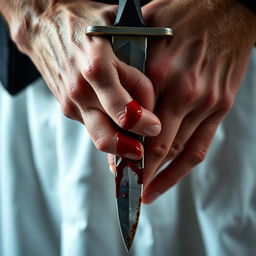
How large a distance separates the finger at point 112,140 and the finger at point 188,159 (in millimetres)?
Result: 127

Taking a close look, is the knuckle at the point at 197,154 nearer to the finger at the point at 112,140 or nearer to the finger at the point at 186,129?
the finger at the point at 186,129

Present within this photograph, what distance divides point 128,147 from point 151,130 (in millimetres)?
31

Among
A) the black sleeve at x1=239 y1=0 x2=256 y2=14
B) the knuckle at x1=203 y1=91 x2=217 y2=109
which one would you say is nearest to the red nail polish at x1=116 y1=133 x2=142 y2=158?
the knuckle at x1=203 y1=91 x2=217 y2=109

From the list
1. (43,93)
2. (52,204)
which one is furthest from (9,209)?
(43,93)

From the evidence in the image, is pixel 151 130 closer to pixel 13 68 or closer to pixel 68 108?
pixel 68 108

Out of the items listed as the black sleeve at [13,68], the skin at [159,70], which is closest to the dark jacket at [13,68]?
the black sleeve at [13,68]

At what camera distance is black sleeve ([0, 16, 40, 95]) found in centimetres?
69

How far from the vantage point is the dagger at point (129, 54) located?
46 centimetres

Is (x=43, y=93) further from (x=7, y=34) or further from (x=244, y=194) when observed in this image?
(x=244, y=194)

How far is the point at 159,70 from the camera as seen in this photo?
0.49 m

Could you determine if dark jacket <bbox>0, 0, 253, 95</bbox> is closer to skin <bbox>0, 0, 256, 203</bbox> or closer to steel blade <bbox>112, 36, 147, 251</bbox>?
skin <bbox>0, 0, 256, 203</bbox>

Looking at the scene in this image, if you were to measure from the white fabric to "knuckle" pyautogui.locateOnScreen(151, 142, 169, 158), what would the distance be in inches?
7.6

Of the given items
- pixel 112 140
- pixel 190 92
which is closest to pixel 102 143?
pixel 112 140

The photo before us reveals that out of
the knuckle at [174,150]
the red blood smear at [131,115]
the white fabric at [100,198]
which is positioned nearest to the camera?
the red blood smear at [131,115]
